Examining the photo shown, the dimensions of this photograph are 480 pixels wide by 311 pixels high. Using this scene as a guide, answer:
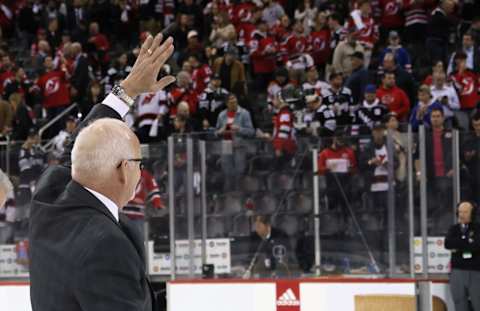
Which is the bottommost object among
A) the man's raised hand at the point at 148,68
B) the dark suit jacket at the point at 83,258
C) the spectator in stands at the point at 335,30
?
the dark suit jacket at the point at 83,258

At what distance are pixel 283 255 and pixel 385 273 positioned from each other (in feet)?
3.55

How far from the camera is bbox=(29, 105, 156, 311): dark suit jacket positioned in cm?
279

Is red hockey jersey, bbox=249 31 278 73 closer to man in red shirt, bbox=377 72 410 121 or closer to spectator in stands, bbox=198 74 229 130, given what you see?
spectator in stands, bbox=198 74 229 130

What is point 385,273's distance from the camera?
1122cm

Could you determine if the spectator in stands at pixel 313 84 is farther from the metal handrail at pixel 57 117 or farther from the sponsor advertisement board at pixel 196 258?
the metal handrail at pixel 57 117

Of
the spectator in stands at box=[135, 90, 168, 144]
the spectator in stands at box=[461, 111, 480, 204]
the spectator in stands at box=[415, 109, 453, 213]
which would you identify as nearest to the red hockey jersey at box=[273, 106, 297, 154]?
the spectator in stands at box=[135, 90, 168, 144]

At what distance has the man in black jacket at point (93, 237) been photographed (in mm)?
2795

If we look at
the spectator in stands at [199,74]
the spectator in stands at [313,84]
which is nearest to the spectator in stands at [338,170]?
the spectator in stands at [313,84]

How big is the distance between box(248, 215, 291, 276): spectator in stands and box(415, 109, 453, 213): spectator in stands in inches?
62.6

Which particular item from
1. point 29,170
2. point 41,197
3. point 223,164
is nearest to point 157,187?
point 223,164

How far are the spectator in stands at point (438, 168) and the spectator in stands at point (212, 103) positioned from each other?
3795mm

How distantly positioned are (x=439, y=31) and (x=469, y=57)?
6.38 feet

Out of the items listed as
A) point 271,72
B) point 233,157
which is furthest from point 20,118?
point 233,157

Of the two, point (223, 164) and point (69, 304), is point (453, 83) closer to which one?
point (223, 164)
